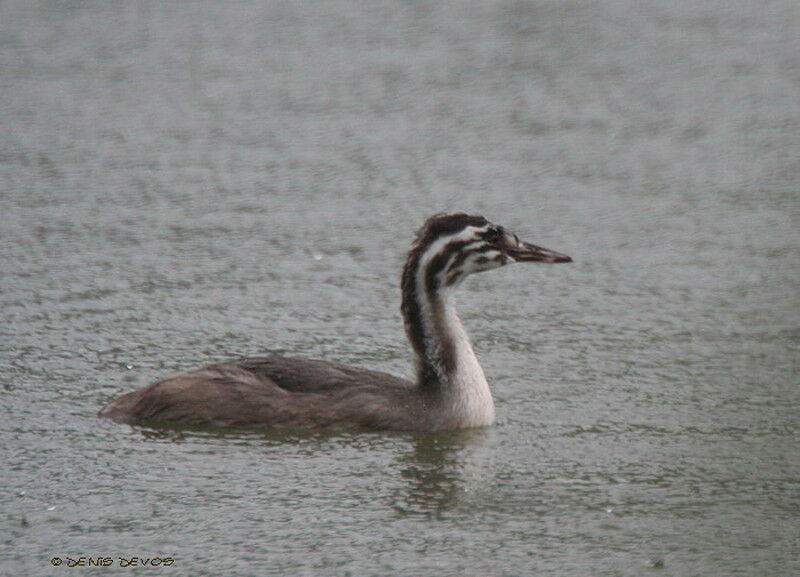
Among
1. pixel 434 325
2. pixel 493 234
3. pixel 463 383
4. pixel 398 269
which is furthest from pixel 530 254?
pixel 398 269

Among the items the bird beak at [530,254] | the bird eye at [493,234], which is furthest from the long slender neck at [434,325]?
the bird beak at [530,254]

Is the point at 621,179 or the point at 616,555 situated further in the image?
the point at 621,179

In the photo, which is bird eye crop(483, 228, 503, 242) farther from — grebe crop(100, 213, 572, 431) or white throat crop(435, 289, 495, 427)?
white throat crop(435, 289, 495, 427)

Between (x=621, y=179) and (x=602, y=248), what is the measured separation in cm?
116

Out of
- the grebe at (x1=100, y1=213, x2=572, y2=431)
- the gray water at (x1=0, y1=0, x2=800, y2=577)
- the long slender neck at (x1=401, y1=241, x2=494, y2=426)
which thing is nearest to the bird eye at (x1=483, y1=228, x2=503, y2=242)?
the grebe at (x1=100, y1=213, x2=572, y2=431)

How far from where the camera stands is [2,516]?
586 cm

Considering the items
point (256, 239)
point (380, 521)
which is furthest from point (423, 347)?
point (256, 239)

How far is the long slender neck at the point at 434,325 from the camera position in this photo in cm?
703

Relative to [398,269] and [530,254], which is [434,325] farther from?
[398,269]

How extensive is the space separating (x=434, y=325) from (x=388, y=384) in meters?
0.30

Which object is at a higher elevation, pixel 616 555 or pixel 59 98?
pixel 59 98

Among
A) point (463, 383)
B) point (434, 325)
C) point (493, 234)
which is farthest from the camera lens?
point (493, 234)

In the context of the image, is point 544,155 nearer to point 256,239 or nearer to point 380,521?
point 256,239

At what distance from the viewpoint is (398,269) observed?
353 inches
